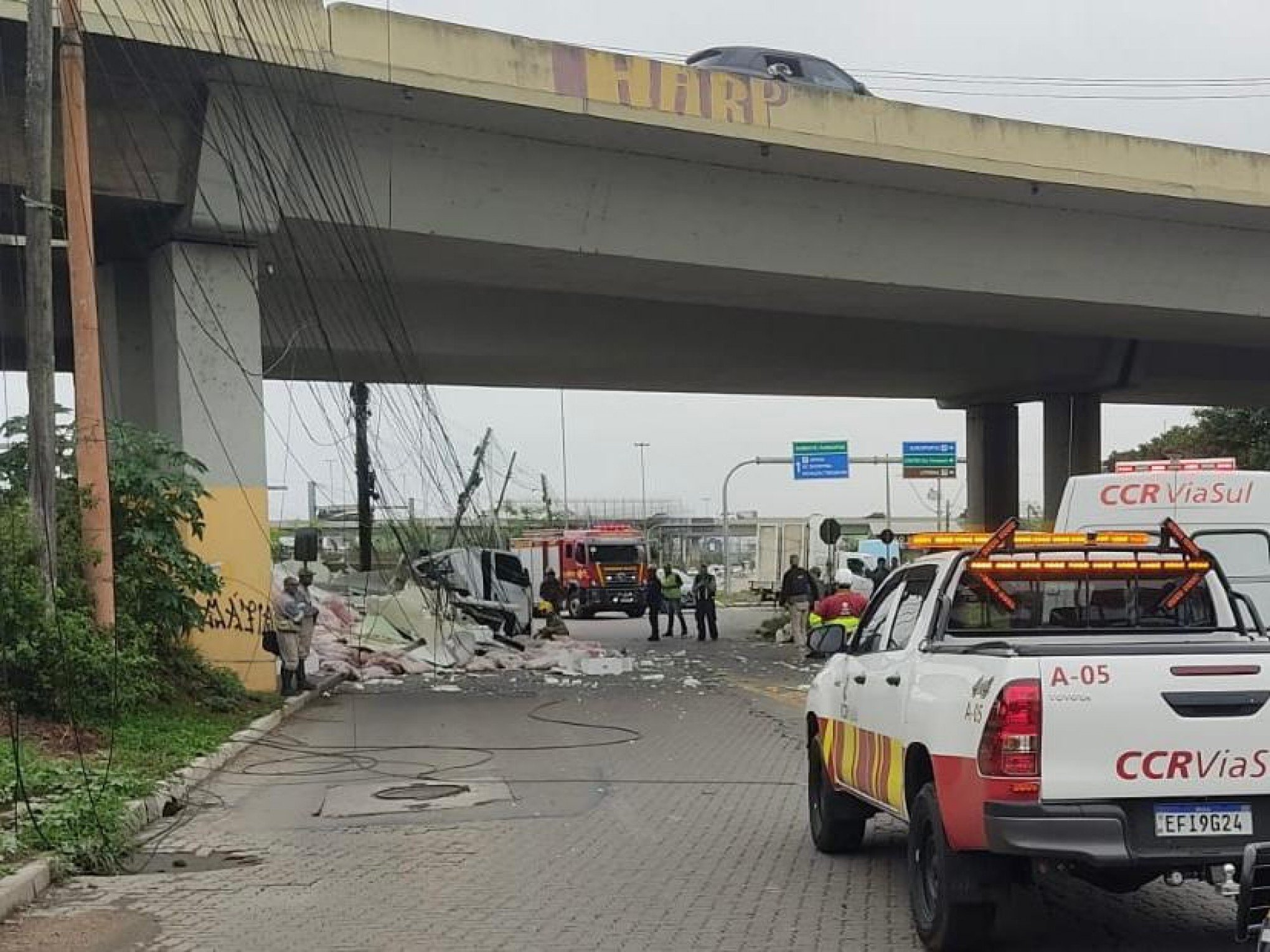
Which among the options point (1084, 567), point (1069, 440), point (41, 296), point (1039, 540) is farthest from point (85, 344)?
point (1069, 440)

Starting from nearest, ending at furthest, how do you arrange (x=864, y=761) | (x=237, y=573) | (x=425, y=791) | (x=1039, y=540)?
(x=1039, y=540) < (x=864, y=761) < (x=425, y=791) < (x=237, y=573)

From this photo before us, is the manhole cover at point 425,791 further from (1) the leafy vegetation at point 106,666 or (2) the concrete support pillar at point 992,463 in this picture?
(2) the concrete support pillar at point 992,463

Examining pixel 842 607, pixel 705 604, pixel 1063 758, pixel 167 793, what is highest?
pixel 1063 758

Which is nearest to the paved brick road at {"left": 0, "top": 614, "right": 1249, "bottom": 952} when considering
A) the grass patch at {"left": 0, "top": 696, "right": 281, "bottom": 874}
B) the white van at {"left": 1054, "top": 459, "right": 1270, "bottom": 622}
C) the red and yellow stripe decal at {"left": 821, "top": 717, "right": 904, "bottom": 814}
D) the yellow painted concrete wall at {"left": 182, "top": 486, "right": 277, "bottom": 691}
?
the grass patch at {"left": 0, "top": 696, "right": 281, "bottom": 874}

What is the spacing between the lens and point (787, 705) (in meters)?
17.7

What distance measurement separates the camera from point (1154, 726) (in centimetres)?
543

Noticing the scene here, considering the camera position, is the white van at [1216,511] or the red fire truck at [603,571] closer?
the white van at [1216,511]

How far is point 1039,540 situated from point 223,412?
12.2 meters

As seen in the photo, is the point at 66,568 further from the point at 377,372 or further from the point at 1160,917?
the point at 1160,917

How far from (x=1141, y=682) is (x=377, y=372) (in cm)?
1636

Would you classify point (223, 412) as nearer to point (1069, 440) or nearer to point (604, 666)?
point (604, 666)

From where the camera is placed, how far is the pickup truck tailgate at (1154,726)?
5406mm

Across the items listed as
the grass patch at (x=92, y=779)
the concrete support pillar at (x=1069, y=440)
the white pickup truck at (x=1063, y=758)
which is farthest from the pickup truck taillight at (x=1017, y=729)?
the concrete support pillar at (x=1069, y=440)

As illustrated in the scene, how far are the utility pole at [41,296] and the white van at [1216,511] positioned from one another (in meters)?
10.2
